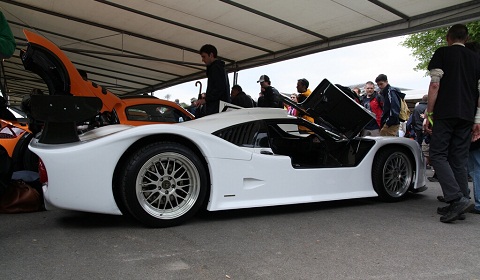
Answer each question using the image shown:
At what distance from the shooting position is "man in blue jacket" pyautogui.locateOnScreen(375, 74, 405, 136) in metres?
5.72

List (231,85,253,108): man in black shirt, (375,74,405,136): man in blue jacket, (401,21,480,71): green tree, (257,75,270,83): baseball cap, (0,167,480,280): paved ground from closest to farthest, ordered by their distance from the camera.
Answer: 1. (0,167,480,280): paved ground
2. (375,74,405,136): man in blue jacket
3. (231,85,253,108): man in black shirt
4. (257,75,270,83): baseball cap
5. (401,21,480,71): green tree

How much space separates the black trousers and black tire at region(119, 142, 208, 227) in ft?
7.57

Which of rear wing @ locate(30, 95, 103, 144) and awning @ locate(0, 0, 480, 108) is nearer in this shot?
rear wing @ locate(30, 95, 103, 144)

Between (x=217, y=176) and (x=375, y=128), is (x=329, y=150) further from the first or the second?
(x=375, y=128)

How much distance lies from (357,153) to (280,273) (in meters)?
2.34

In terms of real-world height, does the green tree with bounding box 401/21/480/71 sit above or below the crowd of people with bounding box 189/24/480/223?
above

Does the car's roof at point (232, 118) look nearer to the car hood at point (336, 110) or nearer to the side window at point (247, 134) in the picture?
the side window at point (247, 134)

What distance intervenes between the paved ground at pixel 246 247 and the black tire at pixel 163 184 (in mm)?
137

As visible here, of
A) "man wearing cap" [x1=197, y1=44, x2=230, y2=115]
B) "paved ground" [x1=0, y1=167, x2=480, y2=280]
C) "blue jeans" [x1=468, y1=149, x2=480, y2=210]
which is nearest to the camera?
"paved ground" [x1=0, y1=167, x2=480, y2=280]

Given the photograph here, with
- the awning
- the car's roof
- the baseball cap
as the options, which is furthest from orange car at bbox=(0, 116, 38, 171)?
the baseball cap

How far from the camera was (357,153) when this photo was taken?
4.07 meters

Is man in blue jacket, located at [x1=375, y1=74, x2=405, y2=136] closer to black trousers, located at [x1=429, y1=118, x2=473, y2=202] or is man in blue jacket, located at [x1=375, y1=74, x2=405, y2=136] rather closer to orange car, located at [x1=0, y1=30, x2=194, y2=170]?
black trousers, located at [x1=429, y1=118, x2=473, y2=202]

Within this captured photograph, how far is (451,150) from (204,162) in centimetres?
252

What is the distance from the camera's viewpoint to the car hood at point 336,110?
3.99 meters
